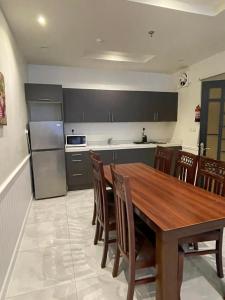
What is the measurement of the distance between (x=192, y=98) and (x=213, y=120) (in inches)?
32.7

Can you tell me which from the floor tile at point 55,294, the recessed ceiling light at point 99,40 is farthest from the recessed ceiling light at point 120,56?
the floor tile at point 55,294

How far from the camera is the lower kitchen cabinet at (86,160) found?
3906mm

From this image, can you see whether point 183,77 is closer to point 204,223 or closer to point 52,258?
point 204,223

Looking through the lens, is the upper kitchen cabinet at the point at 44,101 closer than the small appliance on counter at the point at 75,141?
Yes

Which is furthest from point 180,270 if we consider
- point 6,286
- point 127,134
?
point 127,134

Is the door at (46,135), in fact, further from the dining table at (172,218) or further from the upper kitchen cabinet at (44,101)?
the dining table at (172,218)

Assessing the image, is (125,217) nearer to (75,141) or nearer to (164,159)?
(164,159)

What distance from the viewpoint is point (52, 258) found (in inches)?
81.0

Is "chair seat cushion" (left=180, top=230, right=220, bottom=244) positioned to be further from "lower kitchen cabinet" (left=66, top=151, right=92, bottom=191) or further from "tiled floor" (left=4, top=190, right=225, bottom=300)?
"lower kitchen cabinet" (left=66, top=151, right=92, bottom=191)

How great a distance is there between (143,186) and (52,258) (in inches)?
48.4

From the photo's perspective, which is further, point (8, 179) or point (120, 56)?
point (120, 56)

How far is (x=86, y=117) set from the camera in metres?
4.09

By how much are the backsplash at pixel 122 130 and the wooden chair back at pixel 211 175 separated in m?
2.78

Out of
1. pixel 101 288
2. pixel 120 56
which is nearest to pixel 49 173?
pixel 101 288
